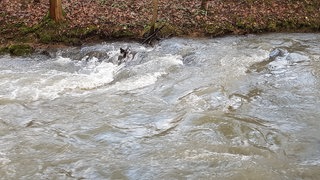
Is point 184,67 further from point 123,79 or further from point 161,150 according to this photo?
point 161,150

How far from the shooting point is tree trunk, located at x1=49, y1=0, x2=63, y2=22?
46.1 ft

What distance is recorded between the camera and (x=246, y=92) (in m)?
8.94

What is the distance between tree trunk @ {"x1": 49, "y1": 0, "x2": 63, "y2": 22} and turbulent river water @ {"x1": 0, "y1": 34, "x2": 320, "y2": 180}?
1.95 meters

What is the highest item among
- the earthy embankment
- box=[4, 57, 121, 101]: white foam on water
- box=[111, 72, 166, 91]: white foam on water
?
the earthy embankment

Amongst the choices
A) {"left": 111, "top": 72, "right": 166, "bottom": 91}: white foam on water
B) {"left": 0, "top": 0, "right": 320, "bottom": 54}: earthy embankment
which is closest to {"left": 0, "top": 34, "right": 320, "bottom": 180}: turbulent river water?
{"left": 111, "top": 72, "right": 166, "bottom": 91}: white foam on water

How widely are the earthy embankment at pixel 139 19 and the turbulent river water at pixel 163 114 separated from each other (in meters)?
1.31

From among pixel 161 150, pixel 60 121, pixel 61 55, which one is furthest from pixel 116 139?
pixel 61 55

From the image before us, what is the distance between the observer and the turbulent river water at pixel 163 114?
586 centimetres

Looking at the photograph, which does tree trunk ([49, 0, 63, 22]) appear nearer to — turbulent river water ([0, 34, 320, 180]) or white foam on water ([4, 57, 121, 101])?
turbulent river water ([0, 34, 320, 180])

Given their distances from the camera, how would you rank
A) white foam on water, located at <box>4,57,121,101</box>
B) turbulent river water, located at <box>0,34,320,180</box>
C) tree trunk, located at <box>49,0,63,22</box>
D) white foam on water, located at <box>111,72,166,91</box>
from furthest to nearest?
1. tree trunk, located at <box>49,0,63,22</box>
2. white foam on water, located at <box>111,72,166,91</box>
3. white foam on water, located at <box>4,57,121,101</box>
4. turbulent river water, located at <box>0,34,320,180</box>

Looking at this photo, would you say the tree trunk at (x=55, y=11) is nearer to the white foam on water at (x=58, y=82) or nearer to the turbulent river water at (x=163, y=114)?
the turbulent river water at (x=163, y=114)

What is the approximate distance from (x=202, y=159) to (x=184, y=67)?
5.56 metres

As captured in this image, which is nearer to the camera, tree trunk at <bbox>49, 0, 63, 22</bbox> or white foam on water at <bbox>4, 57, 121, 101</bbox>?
white foam on water at <bbox>4, 57, 121, 101</bbox>

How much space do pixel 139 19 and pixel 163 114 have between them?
816 centimetres
